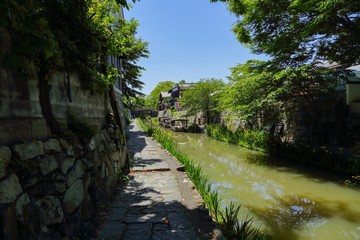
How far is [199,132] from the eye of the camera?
1051 inches

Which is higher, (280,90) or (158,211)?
(280,90)

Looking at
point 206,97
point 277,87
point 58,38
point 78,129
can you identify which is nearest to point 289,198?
point 277,87

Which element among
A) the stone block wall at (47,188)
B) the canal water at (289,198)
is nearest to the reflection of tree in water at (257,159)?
the canal water at (289,198)

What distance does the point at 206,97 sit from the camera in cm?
2512

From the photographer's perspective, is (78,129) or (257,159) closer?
(78,129)

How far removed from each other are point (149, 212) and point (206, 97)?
2090cm

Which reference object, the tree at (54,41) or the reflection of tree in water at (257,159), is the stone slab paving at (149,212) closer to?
the tree at (54,41)

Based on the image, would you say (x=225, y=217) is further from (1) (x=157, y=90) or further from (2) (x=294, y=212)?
(1) (x=157, y=90)

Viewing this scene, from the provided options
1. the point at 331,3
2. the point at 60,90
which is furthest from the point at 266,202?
the point at 60,90

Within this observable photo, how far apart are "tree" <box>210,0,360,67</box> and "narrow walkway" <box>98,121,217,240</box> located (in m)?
5.56

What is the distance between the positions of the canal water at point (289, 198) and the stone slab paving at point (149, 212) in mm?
1770

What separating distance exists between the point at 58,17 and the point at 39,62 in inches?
52.8

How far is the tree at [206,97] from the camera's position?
2466cm

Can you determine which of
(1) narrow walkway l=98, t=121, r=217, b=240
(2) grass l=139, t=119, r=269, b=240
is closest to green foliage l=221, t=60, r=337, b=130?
(2) grass l=139, t=119, r=269, b=240
